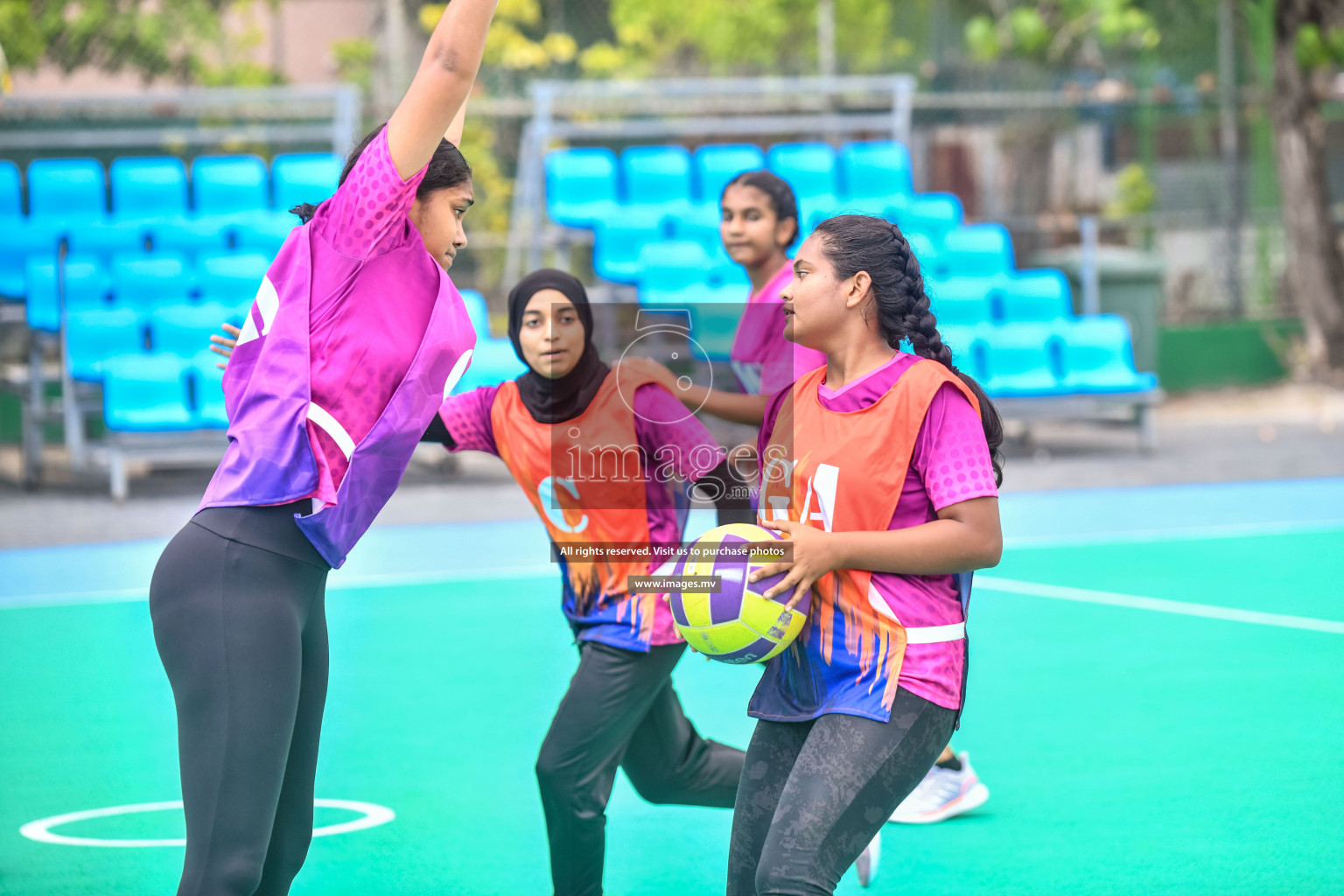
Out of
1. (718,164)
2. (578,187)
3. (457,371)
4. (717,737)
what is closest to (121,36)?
(578,187)

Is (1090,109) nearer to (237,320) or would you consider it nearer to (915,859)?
(237,320)

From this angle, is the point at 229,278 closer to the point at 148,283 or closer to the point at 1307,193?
the point at 148,283

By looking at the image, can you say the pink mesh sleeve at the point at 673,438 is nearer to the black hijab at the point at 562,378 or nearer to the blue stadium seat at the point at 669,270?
the black hijab at the point at 562,378

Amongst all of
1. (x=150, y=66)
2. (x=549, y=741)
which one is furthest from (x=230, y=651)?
(x=150, y=66)

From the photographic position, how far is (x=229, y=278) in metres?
12.7

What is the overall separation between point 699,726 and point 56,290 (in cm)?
902

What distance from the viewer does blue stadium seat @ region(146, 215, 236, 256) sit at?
13109 mm

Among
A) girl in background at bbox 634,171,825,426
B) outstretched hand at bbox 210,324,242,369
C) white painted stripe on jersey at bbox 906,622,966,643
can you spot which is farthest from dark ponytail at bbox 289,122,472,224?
girl in background at bbox 634,171,825,426

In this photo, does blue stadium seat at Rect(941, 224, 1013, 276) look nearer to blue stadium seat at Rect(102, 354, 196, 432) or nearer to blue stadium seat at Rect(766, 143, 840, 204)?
blue stadium seat at Rect(766, 143, 840, 204)

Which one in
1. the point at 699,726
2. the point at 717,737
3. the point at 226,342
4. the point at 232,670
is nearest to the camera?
the point at 232,670

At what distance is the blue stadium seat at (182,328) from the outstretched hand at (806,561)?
31.8ft

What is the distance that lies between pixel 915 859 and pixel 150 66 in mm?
14285

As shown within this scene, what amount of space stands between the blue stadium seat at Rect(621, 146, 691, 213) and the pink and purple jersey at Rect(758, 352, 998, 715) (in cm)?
1111

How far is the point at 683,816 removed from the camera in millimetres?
5066
